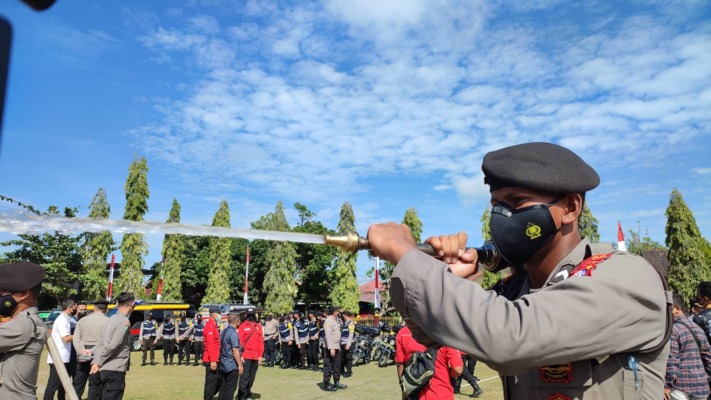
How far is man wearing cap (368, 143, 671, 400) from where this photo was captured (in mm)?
1286

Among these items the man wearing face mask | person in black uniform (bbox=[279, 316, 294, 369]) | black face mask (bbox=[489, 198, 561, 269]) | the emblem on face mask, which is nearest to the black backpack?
black face mask (bbox=[489, 198, 561, 269])

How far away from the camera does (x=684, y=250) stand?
33219 mm

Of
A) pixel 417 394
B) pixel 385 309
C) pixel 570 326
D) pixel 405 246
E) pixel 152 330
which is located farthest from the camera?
pixel 385 309

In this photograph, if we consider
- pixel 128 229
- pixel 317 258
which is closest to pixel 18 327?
pixel 128 229

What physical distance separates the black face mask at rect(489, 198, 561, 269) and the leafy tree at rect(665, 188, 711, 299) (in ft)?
125

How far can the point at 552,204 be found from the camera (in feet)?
5.66

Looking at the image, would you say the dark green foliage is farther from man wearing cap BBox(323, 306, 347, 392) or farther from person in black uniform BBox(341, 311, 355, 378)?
man wearing cap BBox(323, 306, 347, 392)

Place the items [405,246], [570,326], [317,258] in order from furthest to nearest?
[317,258] < [405,246] < [570,326]

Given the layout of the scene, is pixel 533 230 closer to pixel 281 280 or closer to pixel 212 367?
pixel 212 367

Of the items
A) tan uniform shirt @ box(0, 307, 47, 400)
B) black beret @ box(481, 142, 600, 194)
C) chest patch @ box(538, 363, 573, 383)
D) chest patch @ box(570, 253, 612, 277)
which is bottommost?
tan uniform shirt @ box(0, 307, 47, 400)

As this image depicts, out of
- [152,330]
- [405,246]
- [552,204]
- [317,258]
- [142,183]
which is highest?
[142,183]

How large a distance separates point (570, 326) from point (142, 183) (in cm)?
4500

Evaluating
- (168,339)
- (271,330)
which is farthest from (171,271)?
(271,330)

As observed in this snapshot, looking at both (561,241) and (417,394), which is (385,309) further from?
(561,241)
